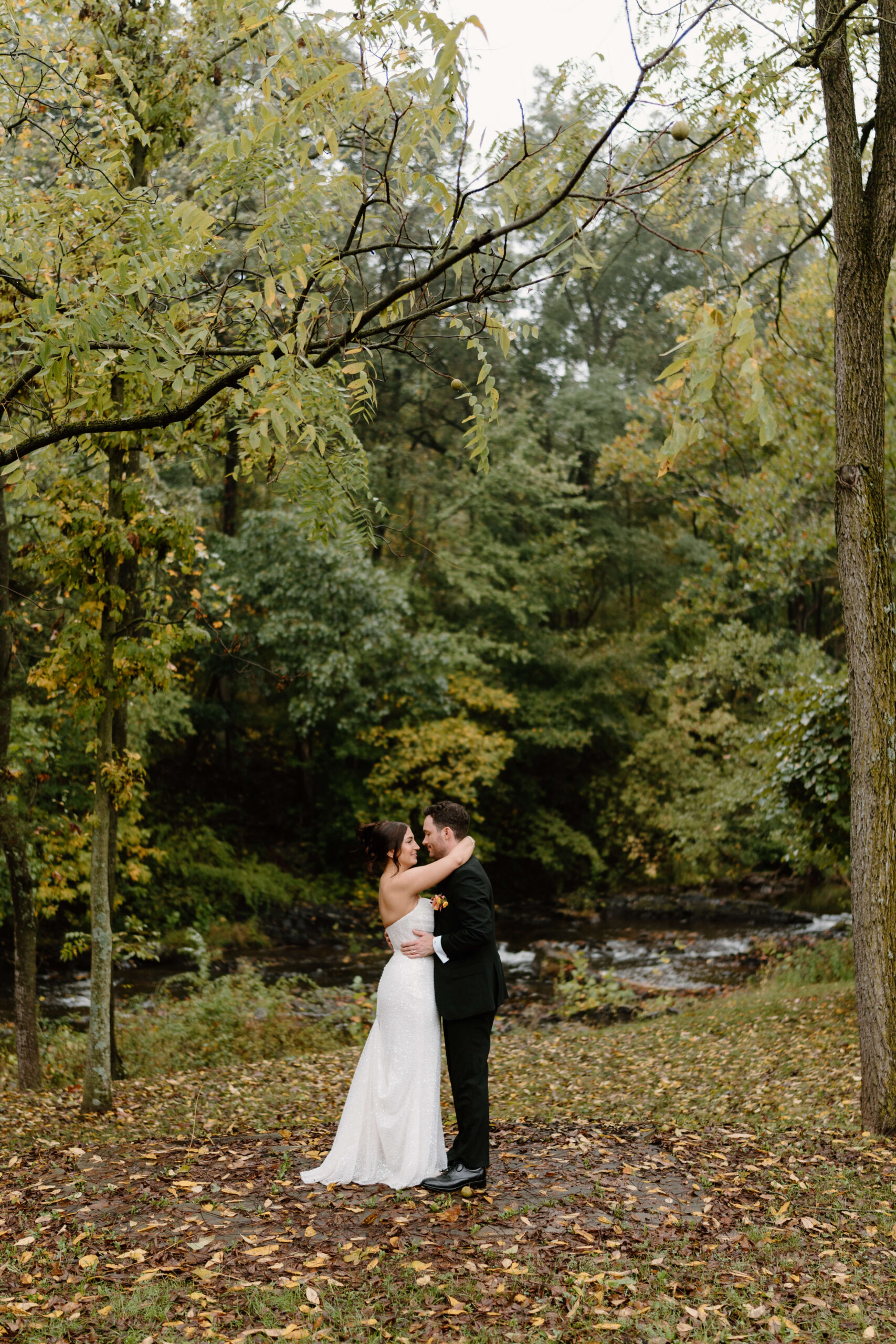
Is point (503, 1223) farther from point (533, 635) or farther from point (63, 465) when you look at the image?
point (533, 635)

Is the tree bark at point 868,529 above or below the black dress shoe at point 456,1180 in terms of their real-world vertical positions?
above

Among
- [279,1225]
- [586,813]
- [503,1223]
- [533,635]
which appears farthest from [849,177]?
[586,813]

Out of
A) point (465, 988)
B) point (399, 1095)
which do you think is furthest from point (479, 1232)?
point (465, 988)

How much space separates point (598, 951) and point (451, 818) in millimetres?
13871

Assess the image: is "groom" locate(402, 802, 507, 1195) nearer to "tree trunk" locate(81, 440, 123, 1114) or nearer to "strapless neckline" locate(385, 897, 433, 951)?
"strapless neckline" locate(385, 897, 433, 951)

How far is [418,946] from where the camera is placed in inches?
209

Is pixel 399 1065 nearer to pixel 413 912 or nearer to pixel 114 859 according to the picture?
pixel 413 912

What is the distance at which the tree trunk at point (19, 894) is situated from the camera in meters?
8.05

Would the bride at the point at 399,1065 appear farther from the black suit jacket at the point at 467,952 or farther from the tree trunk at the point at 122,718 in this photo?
the tree trunk at the point at 122,718

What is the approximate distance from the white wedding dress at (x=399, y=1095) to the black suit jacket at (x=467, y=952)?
0.13 meters

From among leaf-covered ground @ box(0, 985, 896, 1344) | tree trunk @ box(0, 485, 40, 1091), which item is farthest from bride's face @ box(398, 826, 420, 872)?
tree trunk @ box(0, 485, 40, 1091)

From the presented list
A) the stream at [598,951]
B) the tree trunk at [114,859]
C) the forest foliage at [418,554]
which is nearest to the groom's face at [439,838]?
the forest foliage at [418,554]

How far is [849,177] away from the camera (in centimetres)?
643

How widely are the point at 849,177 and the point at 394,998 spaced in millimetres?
5755
